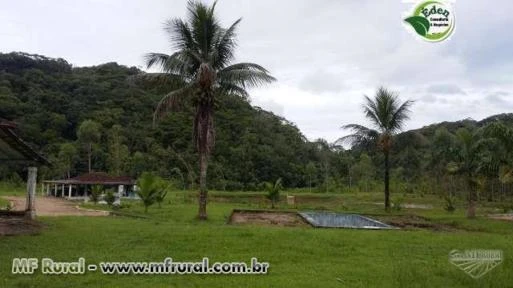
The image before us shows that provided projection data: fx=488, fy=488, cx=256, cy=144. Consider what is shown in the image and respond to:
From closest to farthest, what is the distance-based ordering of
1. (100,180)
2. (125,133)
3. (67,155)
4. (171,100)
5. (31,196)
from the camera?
(31,196) < (171,100) < (100,180) < (67,155) < (125,133)

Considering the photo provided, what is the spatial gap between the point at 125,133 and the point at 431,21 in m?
44.7

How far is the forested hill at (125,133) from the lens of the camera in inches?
1908

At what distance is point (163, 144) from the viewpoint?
52.2 m

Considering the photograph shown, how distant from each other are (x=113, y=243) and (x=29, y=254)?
1880mm

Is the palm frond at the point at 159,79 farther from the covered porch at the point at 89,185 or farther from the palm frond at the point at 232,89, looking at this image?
the covered porch at the point at 89,185

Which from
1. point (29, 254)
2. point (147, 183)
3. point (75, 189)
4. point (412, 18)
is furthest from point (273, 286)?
point (75, 189)

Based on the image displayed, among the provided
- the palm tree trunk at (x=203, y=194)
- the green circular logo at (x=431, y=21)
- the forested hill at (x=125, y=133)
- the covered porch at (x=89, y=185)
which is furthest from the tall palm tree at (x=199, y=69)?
the forested hill at (x=125, y=133)

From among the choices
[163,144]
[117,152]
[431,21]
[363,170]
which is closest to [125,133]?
[163,144]

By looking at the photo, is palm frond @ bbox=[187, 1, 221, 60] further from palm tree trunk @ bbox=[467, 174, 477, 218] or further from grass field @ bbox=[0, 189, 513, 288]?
palm tree trunk @ bbox=[467, 174, 477, 218]

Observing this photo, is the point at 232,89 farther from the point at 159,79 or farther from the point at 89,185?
the point at 89,185

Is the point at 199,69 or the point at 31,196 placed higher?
the point at 199,69

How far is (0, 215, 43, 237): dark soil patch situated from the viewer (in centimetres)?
1197

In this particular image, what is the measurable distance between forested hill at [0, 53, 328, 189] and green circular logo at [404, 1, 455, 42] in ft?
111

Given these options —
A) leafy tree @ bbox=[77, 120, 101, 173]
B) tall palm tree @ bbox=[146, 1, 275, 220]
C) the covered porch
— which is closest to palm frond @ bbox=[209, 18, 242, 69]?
tall palm tree @ bbox=[146, 1, 275, 220]
